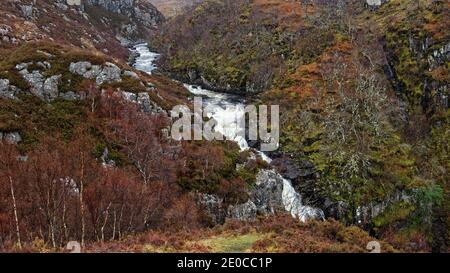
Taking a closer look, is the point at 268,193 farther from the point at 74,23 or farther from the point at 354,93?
the point at 74,23

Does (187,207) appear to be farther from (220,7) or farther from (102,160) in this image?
(220,7)

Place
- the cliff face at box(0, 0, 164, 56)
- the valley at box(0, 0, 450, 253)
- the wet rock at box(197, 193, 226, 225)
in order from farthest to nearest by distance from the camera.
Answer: the cliff face at box(0, 0, 164, 56), the wet rock at box(197, 193, 226, 225), the valley at box(0, 0, 450, 253)

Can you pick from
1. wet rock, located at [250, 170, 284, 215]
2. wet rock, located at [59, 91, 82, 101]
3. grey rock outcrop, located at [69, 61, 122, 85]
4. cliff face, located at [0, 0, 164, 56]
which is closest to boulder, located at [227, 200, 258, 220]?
wet rock, located at [250, 170, 284, 215]

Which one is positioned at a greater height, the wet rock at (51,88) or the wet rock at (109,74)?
the wet rock at (109,74)

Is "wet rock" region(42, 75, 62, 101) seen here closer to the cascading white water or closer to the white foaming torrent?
the cascading white water

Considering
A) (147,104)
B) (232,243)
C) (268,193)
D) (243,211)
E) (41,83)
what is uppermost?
(41,83)

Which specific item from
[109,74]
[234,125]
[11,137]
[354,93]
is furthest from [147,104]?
[354,93]

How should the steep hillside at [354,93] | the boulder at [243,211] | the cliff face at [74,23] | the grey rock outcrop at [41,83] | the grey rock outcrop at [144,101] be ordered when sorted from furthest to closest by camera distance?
the cliff face at [74,23] → the steep hillside at [354,93] → the grey rock outcrop at [144,101] → the grey rock outcrop at [41,83] → the boulder at [243,211]

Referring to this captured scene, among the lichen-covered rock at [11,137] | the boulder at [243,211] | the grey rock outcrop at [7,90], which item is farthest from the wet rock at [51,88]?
the boulder at [243,211]

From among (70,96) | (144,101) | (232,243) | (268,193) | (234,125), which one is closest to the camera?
(232,243)

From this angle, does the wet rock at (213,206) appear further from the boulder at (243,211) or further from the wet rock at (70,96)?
the wet rock at (70,96)

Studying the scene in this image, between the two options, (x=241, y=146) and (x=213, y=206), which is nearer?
(x=213, y=206)

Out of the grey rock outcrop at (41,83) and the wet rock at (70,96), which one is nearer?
the grey rock outcrop at (41,83)
